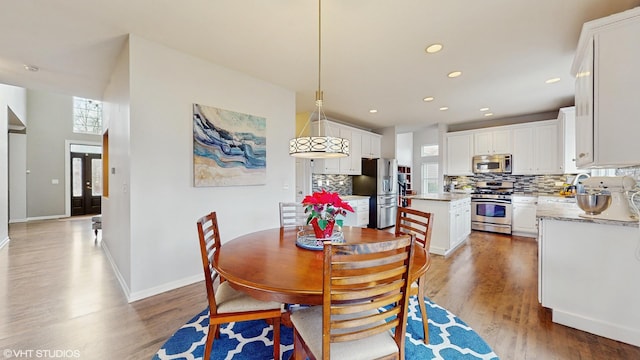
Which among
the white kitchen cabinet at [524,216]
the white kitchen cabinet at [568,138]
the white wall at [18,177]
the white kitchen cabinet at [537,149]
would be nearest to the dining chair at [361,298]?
the white kitchen cabinet at [568,138]

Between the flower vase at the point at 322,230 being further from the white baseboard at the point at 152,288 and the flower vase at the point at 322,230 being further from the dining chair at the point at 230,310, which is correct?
the white baseboard at the point at 152,288

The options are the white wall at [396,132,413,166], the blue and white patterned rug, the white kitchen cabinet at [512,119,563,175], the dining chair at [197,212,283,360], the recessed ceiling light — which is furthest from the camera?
the white wall at [396,132,413,166]

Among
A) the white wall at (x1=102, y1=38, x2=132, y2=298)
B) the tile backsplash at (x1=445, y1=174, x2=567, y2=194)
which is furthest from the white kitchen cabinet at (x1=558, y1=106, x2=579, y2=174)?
the white wall at (x1=102, y1=38, x2=132, y2=298)

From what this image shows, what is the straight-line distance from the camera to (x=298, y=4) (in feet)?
6.81

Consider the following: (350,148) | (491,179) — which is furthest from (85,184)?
(491,179)

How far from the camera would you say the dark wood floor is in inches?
73.2

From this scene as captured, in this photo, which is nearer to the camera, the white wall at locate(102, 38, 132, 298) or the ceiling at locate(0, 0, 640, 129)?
the ceiling at locate(0, 0, 640, 129)

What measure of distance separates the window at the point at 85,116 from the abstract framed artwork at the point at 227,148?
738cm

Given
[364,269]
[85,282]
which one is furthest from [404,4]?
[85,282]

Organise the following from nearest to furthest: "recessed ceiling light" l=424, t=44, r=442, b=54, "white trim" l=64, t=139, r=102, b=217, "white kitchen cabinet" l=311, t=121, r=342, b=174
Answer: "recessed ceiling light" l=424, t=44, r=442, b=54, "white kitchen cabinet" l=311, t=121, r=342, b=174, "white trim" l=64, t=139, r=102, b=217

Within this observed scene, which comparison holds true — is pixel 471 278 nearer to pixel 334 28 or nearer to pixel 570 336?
pixel 570 336

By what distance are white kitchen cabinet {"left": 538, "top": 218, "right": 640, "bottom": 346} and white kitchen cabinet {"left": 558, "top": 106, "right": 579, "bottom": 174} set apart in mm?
3484

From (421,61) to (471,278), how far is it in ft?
8.72

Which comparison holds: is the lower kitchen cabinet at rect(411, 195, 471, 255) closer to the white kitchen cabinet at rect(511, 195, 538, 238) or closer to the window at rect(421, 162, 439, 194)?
the white kitchen cabinet at rect(511, 195, 538, 238)
